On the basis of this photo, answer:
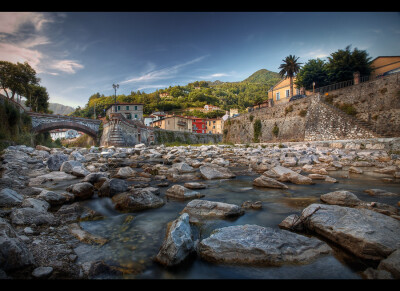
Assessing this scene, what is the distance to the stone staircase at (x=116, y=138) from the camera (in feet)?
91.1

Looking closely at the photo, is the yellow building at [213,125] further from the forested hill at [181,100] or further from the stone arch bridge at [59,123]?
the stone arch bridge at [59,123]

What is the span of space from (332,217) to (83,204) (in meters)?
4.74

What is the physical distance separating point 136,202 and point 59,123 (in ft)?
99.3

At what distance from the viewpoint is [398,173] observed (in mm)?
6238

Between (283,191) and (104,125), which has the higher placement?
(104,125)

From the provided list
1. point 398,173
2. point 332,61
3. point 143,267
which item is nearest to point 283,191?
point 143,267

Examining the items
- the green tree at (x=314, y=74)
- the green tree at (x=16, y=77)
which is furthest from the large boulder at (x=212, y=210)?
the green tree at (x=314, y=74)

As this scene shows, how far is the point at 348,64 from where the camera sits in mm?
23812

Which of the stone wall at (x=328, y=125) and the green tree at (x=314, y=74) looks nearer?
the stone wall at (x=328, y=125)

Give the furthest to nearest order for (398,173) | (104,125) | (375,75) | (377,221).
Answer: (104,125)
(375,75)
(398,173)
(377,221)

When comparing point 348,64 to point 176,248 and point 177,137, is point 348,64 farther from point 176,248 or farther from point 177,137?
point 176,248

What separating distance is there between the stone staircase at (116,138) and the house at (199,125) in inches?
1407

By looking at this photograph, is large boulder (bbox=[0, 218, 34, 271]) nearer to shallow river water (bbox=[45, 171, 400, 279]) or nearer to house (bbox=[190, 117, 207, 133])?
shallow river water (bbox=[45, 171, 400, 279])
